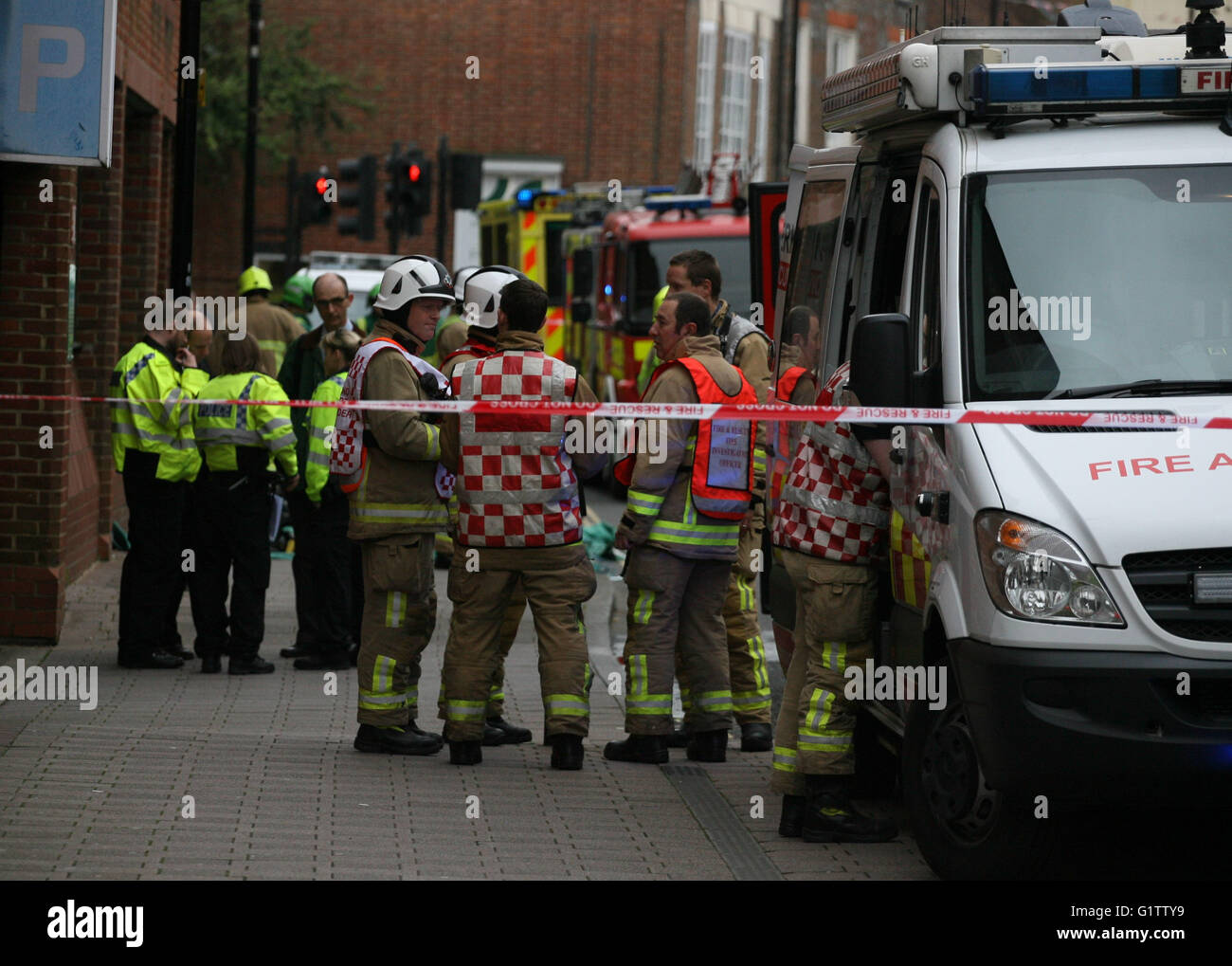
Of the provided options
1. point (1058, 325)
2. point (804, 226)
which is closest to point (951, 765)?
point (1058, 325)

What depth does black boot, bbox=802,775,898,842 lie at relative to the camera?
7.09 metres

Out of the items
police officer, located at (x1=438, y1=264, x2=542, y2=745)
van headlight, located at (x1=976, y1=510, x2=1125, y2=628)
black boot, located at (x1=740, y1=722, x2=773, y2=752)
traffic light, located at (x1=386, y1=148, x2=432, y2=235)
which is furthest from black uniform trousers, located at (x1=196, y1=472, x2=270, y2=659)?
traffic light, located at (x1=386, y1=148, x2=432, y2=235)

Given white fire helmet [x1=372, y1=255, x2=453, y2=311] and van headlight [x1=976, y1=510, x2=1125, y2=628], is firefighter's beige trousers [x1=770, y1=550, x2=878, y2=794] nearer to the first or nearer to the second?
van headlight [x1=976, y1=510, x2=1125, y2=628]

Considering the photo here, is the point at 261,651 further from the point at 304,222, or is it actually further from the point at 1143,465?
the point at 304,222

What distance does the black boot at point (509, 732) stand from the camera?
29.7 feet

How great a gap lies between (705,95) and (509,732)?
3380cm

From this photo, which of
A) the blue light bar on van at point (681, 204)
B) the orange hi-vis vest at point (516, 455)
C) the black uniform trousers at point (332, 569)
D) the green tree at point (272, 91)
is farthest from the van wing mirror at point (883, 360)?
the green tree at point (272, 91)

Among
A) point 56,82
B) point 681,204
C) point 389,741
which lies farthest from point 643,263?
point 389,741

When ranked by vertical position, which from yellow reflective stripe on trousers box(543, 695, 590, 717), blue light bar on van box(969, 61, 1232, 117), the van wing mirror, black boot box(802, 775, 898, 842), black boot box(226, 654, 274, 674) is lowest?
black boot box(226, 654, 274, 674)

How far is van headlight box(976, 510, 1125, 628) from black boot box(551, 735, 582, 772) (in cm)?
296

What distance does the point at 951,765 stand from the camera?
637 cm

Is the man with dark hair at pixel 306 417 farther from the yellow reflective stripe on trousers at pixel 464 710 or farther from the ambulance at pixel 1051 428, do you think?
the ambulance at pixel 1051 428

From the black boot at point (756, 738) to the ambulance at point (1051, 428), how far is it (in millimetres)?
1673
